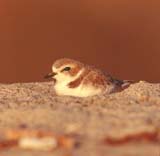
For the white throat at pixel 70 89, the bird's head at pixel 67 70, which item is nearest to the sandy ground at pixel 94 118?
the white throat at pixel 70 89

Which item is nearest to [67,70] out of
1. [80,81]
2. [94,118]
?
[80,81]

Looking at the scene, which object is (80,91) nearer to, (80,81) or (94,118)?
(80,81)

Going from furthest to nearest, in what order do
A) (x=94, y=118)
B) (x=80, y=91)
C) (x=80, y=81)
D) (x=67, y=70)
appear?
(x=67, y=70) → (x=80, y=81) → (x=80, y=91) → (x=94, y=118)

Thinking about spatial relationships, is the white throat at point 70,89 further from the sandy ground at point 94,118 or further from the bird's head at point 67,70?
the sandy ground at point 94,118

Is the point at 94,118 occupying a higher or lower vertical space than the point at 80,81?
lower

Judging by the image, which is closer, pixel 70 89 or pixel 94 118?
pixel 94 118

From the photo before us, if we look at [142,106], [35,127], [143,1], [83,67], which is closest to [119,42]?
[143,1]

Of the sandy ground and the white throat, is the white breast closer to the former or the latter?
the white throat
